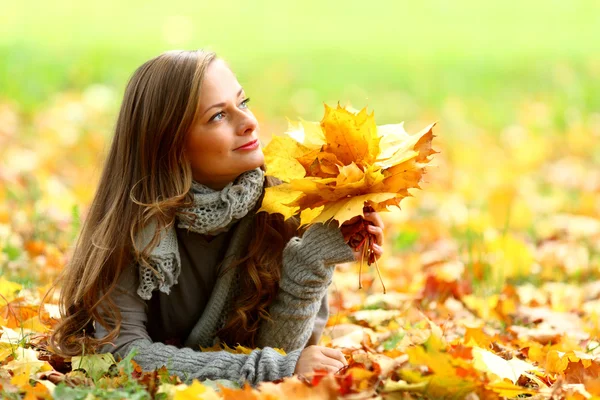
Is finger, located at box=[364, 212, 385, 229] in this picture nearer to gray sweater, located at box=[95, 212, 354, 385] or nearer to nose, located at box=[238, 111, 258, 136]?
gray sweater, located at box=[95, 212, 354, 385]

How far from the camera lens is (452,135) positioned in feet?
22.7

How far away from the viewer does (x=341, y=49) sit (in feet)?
31.2

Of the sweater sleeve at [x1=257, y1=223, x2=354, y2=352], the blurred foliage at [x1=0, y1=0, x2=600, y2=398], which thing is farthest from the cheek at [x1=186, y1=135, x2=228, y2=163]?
the blurred foliage at [x1=0, y1=0, x2=600, y2=398]

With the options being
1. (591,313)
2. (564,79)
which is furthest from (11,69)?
(591,313)

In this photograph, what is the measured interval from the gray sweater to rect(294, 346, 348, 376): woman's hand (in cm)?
3

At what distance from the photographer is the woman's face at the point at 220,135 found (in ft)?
7.70

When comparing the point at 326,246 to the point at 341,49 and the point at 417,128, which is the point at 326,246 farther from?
the point at 341,49

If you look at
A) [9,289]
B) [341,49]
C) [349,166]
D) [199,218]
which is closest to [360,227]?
[349,166]

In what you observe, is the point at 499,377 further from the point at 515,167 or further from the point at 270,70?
the point at 270,70

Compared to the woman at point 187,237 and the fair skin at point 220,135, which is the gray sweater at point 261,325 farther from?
the fair skin at point 220,135

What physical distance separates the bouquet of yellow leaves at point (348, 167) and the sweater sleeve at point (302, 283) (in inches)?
2.6

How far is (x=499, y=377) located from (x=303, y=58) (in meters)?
7.24

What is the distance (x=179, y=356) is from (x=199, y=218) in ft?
1.22

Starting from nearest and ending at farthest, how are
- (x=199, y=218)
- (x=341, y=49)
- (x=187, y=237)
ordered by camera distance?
(x=199, y=218) < (x=187, y=237) < (x=341, y=49)
